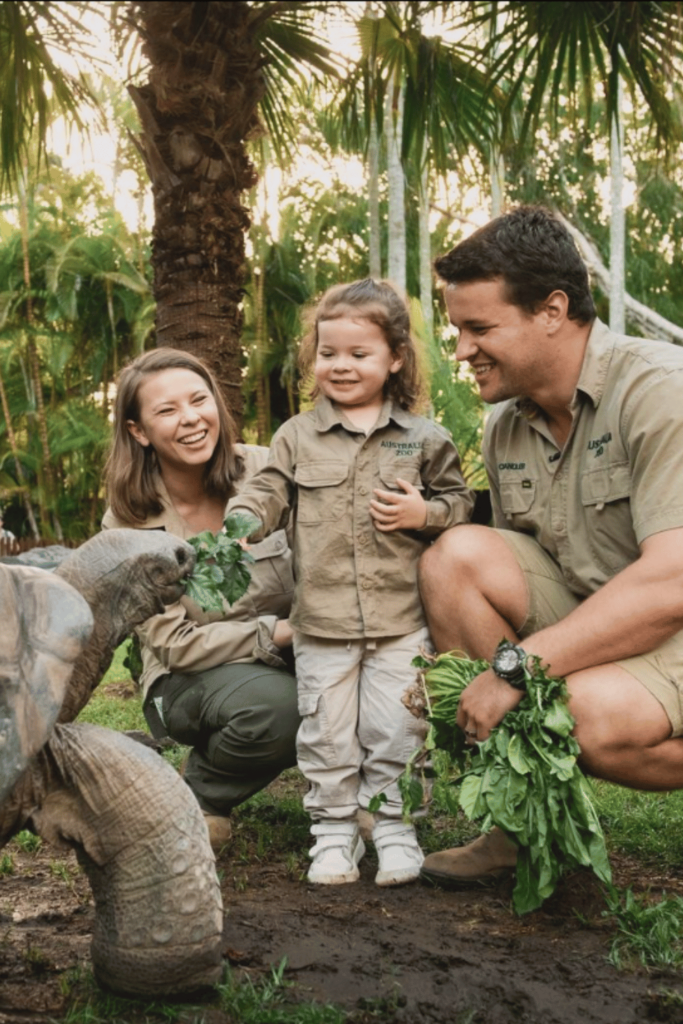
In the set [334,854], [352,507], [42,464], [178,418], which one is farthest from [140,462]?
[42,464]

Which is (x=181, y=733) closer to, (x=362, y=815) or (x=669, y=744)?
(x=362, y=815)

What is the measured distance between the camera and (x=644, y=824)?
11.5 ft

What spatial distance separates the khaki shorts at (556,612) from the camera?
2.73 meters

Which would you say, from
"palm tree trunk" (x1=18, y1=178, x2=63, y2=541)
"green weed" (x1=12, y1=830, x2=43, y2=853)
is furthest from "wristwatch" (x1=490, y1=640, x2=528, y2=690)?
"palm tree trunk" (x1=18, y1=178, x2=63, y2=541)

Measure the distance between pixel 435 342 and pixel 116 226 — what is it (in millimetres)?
10632

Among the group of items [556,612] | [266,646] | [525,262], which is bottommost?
[266,646]

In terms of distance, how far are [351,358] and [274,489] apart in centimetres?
44

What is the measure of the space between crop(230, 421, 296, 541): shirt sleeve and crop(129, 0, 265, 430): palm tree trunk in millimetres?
2316

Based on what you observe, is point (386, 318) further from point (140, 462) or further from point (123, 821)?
point (123, 821)

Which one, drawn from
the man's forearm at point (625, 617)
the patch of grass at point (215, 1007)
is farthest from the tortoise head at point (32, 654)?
the man's forearm at point (625, 617)

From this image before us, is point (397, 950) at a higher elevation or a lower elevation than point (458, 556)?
lower

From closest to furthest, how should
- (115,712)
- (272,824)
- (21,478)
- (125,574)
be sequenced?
(125,574), (272,824), (115,712), (21,478)

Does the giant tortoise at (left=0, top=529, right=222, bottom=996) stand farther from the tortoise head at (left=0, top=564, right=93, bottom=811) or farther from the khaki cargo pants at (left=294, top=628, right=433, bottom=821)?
the khaki cargo pants at (left=294, top=628, right=433, bottom=821)

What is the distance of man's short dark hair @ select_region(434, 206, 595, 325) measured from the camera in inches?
117
